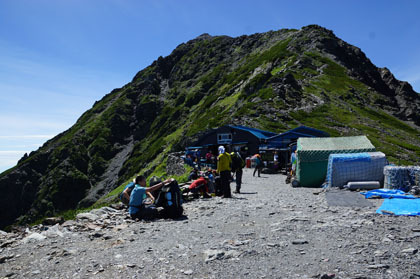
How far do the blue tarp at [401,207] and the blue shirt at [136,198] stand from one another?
296 inches

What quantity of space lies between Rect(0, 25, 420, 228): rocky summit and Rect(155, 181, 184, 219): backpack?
54355 mm

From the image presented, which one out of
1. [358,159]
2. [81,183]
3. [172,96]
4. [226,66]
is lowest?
[81,183]

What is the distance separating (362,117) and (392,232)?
87.5 m

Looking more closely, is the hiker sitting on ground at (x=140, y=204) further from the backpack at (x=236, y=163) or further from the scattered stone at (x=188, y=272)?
the backpack at (x=236, y=163)

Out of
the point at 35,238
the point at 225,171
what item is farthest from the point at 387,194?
the point at 35,238

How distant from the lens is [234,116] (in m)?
74.2

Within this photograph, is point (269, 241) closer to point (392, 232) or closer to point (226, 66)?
point (392, 232)

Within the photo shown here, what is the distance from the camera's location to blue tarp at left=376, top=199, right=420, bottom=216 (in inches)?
354

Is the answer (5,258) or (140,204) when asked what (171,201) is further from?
(5,258)

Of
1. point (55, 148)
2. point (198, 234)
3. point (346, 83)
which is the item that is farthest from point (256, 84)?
point (55, 148)

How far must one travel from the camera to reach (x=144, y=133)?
564 ft

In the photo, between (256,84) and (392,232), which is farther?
(256,84)

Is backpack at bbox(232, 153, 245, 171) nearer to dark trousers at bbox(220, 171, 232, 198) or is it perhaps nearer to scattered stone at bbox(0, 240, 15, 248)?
dark trousers at bbox(220, 171, 232, 198)

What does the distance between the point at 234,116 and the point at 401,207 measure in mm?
64914
